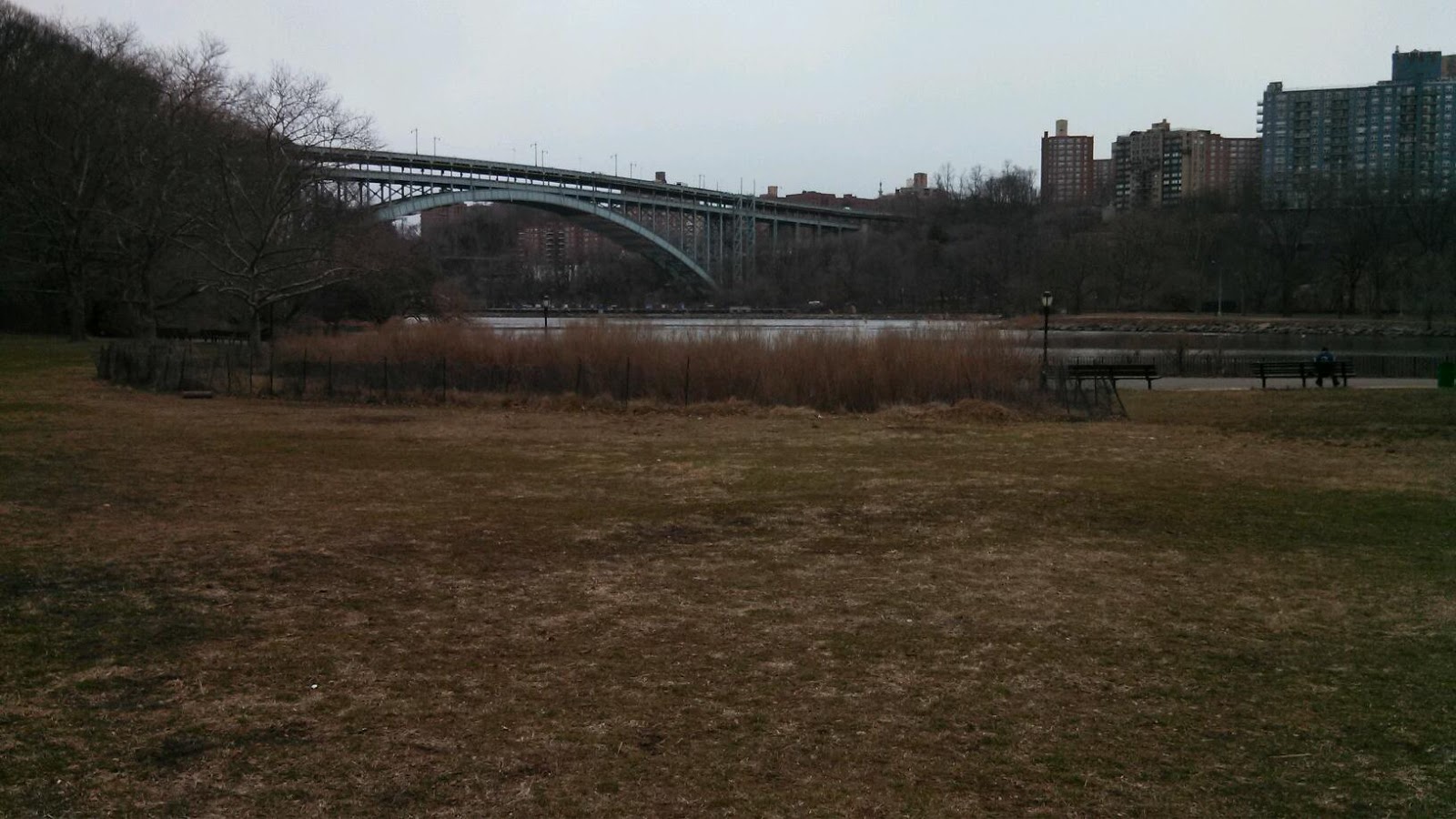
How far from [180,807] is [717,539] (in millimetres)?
6899

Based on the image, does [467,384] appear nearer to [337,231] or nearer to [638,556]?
[337,231]

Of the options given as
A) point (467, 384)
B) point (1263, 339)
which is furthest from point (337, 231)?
point (1263, 339)

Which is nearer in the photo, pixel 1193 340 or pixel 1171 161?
pixel 1193 340

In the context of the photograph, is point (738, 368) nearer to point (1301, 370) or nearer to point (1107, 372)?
point (1107, 372)

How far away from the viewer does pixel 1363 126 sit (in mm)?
134500

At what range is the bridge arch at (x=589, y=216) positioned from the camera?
216ft

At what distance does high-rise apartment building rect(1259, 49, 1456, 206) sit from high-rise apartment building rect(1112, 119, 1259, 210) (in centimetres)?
1051

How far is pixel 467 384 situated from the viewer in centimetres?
3102

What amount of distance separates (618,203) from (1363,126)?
100118mm

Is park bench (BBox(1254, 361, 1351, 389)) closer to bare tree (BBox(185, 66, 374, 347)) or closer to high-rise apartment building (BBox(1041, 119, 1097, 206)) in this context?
bare tree (BBox(185, 66, 374, 347))

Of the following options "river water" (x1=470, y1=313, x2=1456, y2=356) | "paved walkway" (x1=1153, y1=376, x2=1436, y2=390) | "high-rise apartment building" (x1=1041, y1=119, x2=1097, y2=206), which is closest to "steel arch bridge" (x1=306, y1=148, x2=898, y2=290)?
"river water" (x1=470, y1=313, x2=1456, y2=356)

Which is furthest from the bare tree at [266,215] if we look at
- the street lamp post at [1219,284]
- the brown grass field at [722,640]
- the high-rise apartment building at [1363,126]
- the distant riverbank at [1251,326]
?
the high-rise apartment building at [1363,126]

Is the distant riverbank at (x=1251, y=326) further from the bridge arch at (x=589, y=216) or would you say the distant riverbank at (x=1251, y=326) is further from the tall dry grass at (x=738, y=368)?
the tall dry grass at (x=738, y=368)

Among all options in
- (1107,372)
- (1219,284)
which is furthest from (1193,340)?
(1107,372)
